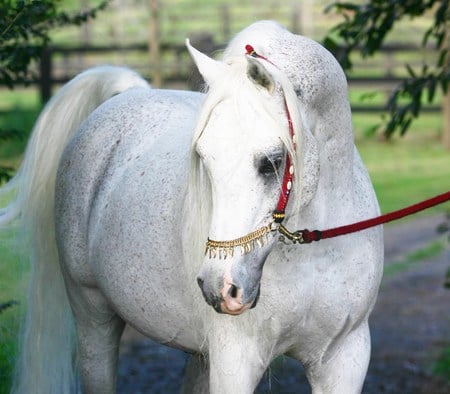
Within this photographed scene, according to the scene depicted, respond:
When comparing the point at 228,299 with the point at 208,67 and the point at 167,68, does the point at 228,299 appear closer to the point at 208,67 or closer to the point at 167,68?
the point at 208,67

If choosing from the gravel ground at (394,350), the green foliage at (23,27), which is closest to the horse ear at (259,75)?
the green foliage at (23,27)

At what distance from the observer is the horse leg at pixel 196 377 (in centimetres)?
460

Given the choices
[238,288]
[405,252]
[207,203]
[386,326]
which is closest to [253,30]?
[207,203]

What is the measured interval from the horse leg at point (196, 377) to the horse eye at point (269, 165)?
151 centimetres

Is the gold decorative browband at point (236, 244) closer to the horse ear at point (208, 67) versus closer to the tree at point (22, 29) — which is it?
the horse ear at point (208, 67)

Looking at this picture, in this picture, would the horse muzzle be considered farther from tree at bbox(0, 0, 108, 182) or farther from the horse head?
tree at bbox(0, 0, 108, 182)

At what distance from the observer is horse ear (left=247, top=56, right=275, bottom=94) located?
3210mm

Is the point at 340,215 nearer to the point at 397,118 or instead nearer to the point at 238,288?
the point at 238,288

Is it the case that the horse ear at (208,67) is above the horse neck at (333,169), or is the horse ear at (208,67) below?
above

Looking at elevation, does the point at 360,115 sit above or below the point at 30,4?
below

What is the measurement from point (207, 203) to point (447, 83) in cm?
273

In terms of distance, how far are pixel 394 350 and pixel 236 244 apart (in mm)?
4851

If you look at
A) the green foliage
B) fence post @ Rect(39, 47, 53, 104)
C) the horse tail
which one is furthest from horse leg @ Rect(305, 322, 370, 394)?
fence post @ Rect(39, 47, 53, 104)

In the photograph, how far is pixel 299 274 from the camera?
3.63m
